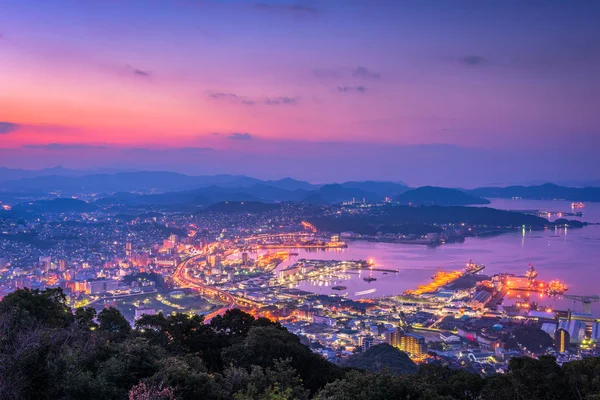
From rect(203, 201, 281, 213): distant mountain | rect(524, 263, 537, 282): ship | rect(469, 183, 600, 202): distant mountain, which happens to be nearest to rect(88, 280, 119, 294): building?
rect(524, 263, 537, 282): ship

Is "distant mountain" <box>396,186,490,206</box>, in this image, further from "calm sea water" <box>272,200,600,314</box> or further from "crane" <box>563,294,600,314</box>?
"crane" <box>563,294,600,314</box>

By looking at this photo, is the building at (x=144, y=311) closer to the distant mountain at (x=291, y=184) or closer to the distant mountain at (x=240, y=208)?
the distant mountain at (x=240, y=208)

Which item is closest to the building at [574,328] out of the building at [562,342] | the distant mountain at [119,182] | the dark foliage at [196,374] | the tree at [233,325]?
the building at [562,342]

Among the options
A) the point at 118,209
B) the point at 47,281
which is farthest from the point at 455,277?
the point at 118,209

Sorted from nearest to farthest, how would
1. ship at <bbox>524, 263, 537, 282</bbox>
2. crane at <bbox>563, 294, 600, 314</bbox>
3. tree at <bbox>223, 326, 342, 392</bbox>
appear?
tree at <bbox>223, 326, 342, 392</bbox> → crane at <bbox>563, 294, 600, 314</bbox> → ship at <bbox>524, 263, 537, 282</bbox>

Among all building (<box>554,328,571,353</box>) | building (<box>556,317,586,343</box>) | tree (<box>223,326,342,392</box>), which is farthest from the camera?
building (<box>556,317,586,343</box>)

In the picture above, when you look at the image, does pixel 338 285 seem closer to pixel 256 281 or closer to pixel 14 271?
pixel 256 281

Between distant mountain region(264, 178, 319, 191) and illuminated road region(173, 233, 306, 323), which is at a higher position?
distant mountain region(264, 178, 319, 191)

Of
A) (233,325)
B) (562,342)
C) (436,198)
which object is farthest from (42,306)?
(436,198)
